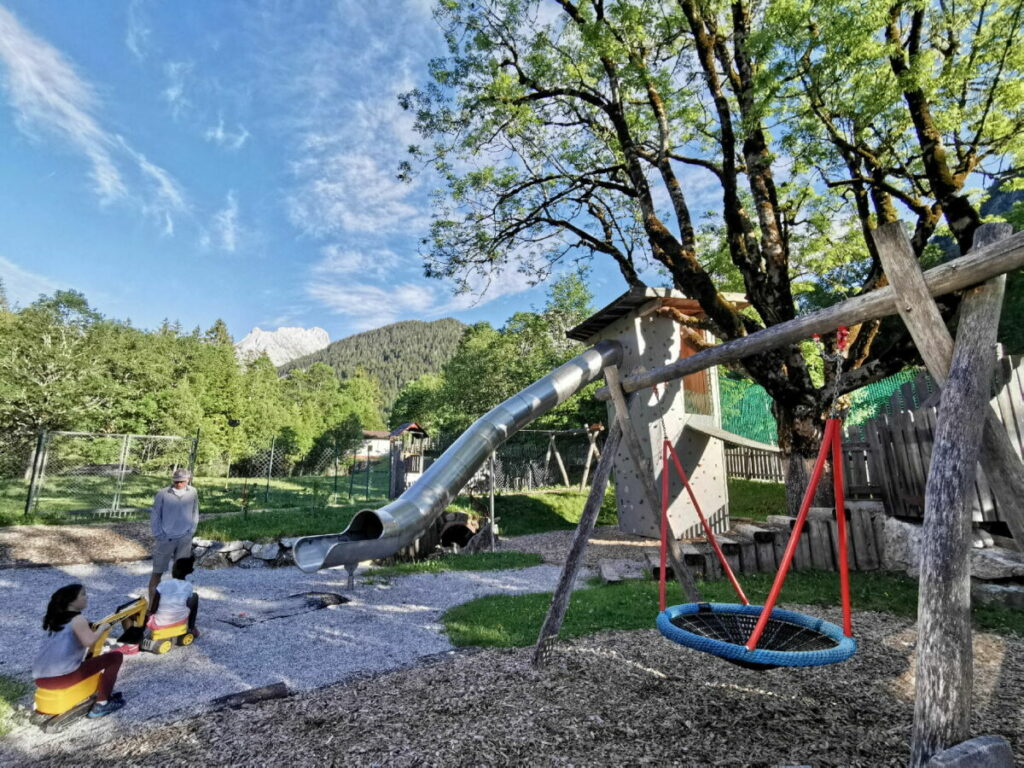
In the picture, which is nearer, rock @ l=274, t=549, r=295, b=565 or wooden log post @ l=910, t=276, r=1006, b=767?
wooden log post @ l=910, t=276, r=1006, b=767

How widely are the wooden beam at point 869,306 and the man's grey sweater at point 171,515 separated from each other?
19.8 ft

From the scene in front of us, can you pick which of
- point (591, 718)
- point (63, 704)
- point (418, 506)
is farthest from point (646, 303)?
point (63, 704)

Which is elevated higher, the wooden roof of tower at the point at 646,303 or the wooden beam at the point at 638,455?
the wooden roof of tower at the point at 646,303

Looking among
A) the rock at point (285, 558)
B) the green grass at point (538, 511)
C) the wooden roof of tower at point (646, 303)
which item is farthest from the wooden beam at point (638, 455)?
the green grass at point (538, 511)

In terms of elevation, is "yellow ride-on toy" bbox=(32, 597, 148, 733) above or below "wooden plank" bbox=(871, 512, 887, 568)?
below

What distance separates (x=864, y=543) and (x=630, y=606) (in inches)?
151

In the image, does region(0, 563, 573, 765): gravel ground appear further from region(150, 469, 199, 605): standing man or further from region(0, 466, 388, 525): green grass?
region(0, 466, 388, 525): green grass

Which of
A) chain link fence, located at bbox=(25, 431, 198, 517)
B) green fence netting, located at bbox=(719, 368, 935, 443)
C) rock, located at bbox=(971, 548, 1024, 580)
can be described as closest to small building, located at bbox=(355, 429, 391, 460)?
chain link fence, located at bbox=(25, 431, 198, 517)

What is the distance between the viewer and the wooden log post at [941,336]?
262 cm

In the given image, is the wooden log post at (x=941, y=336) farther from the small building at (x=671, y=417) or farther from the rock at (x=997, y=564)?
the small building at (x=671, y=417)

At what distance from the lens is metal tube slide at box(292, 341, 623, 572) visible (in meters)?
2.25

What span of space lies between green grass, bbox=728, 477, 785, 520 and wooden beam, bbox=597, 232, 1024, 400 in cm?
995

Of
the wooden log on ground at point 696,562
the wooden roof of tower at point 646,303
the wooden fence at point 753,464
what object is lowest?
the wooden log on ground at point 696,562

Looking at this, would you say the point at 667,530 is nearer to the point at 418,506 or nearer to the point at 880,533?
the point at 418,506
